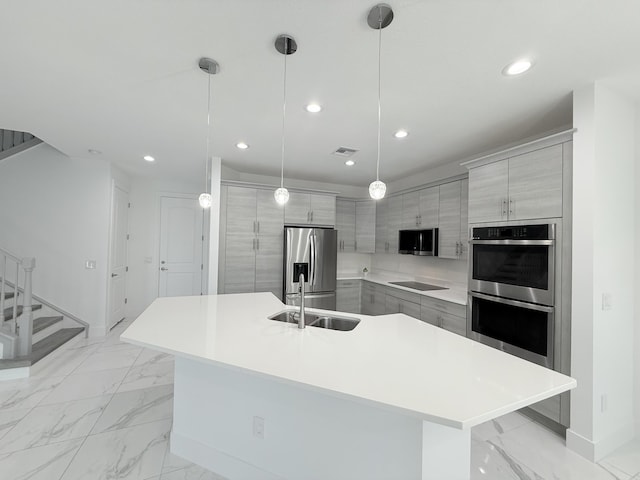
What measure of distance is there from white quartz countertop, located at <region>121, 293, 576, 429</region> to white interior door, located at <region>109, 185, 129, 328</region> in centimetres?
309

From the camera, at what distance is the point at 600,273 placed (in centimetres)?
193

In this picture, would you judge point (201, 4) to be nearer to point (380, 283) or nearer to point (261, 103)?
point (261, 103)

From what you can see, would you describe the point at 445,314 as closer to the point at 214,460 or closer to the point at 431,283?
the point at 431,283

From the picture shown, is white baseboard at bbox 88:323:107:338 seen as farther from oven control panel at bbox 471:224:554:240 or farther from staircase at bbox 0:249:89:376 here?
oven control panel at bbox 471:224:554:240

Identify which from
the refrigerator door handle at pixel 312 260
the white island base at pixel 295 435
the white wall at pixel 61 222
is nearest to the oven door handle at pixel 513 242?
the white island base at pixel 295 435

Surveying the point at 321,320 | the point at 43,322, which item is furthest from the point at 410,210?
the point at 43,322

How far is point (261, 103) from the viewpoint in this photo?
2.26 meters

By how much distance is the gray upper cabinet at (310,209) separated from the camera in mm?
4219

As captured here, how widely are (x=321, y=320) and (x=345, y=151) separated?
2.14 metres

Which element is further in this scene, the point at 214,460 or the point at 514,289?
the point at 514,289

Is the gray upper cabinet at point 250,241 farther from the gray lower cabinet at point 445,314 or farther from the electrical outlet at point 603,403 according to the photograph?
the electrical outlet at point 603,403

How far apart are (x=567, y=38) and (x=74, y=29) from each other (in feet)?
8.60

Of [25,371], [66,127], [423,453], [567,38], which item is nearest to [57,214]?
[66,127]

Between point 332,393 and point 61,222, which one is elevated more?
point 61,222
